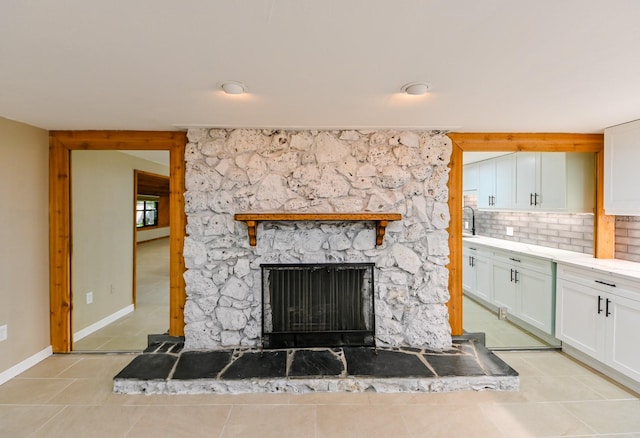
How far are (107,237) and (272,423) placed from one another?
3121 millimetres

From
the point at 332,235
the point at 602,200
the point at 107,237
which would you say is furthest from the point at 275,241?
the point at 602,200

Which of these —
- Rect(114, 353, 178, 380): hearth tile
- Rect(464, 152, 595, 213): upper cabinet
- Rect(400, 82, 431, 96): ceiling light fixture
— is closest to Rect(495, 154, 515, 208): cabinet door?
Rect(464, 152, 595, 213): upper cabinet

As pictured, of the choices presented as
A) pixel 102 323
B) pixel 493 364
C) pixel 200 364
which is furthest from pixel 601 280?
pixel 102 323

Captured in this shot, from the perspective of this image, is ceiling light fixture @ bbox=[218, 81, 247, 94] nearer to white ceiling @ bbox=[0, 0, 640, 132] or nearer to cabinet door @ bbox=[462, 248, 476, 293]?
white ceiling @ bbox=[0, 0, 640, 132]

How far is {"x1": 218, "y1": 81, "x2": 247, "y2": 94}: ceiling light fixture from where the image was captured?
1.85 meters

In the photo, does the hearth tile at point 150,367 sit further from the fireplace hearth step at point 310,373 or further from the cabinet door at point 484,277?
the cabinet door at point 484,277

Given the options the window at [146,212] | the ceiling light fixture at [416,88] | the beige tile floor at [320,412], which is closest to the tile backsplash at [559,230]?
the beige tile floor at [320,412]

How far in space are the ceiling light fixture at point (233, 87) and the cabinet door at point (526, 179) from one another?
3558 mm

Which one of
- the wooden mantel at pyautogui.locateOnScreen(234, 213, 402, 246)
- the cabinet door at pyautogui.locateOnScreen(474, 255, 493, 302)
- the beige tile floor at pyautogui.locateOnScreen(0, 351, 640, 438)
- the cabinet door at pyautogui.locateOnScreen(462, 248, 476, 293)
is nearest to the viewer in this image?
the beige tile floor at pyautogui.locateOnScreen(0, 351, 640, 438)

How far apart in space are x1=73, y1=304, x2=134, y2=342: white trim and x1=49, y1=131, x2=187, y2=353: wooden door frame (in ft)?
1.20

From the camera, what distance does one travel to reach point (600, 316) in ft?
8.48

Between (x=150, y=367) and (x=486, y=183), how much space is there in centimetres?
481

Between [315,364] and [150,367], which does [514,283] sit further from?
[150,367]

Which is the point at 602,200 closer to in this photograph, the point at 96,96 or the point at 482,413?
the point at 482,413
